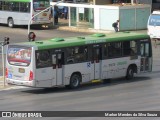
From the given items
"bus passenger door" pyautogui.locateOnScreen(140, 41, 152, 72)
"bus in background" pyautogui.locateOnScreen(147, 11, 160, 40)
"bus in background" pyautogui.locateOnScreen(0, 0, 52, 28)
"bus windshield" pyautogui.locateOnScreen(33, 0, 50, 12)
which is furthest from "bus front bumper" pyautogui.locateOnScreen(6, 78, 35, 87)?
"bus windshield" pyautogui.locateOnScreen(33, 0, 50, 12)

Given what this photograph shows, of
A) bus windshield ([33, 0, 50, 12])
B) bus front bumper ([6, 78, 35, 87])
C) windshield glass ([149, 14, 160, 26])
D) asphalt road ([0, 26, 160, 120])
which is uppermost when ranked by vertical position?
bus windshield ([33, 0, 50, 12])

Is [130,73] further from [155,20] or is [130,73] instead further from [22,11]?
[22,11]

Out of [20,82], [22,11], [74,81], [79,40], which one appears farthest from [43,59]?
[22,11]

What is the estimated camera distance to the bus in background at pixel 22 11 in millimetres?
60406

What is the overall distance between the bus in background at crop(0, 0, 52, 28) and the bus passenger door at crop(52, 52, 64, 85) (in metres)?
30.0

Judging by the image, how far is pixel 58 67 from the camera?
30469 mm

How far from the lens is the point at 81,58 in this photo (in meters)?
31.7

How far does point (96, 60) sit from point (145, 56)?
413cm

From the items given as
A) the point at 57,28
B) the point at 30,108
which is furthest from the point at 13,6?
the point at 30,108

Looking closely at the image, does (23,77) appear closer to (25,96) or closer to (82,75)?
(25,96)

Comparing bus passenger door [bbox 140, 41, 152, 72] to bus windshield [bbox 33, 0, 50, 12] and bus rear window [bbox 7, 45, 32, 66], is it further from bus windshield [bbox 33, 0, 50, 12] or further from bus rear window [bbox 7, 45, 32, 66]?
bus windshield [bbox 33, 0, 50, 12]

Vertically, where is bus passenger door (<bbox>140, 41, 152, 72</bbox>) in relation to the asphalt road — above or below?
above

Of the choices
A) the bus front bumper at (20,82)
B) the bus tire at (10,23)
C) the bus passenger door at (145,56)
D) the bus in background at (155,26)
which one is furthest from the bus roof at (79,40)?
the bus tire at (10,23)

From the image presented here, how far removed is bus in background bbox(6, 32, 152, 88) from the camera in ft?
97.4
